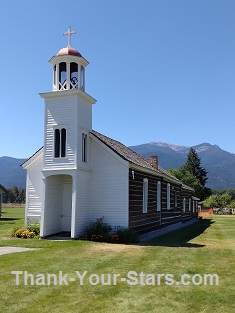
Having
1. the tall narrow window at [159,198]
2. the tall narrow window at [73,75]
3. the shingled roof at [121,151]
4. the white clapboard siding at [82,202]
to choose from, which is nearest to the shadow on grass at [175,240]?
the tall narrow window at [159,198]

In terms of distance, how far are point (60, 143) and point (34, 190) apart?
3.92 m

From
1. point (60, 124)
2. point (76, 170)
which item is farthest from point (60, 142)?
point (76, 170)

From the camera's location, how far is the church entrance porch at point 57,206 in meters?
18.3

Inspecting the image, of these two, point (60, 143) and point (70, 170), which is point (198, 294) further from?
point (60, 143)

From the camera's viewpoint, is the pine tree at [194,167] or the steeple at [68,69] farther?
the pine tree at [194,167]

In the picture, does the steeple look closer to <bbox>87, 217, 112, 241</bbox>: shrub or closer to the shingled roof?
the shingled roof

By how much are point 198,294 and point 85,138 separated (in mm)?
12434

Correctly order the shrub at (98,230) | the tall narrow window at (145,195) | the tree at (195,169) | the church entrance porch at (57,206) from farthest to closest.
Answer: the tree at (195,169), the tall narrow window at (145,195), the church entrance porch at (57,206), the shrub at (98,230)

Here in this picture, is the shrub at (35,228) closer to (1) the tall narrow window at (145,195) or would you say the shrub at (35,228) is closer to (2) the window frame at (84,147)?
(2) the window frame at (84,147)

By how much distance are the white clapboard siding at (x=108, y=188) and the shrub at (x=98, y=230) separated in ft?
1.17

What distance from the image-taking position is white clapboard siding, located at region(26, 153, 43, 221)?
2003 cm

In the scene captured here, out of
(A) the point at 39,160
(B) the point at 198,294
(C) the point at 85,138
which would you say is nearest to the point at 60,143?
(C) the point at 85,138

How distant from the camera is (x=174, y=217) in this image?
101 ft

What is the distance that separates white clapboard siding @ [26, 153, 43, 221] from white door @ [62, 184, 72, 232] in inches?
54.4
